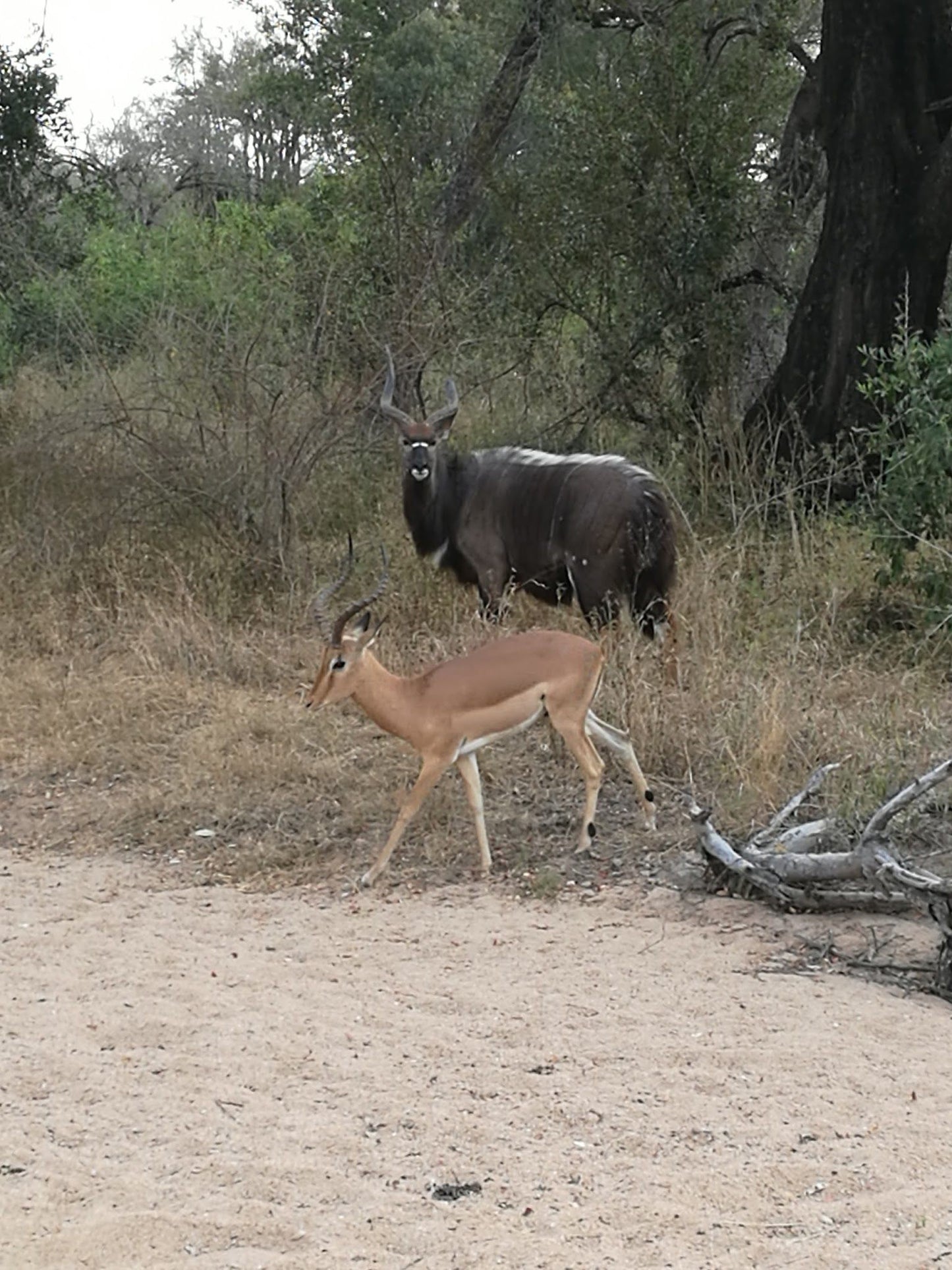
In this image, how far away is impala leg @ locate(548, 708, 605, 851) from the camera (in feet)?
21.0

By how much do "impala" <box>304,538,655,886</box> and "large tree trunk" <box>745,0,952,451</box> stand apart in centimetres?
532

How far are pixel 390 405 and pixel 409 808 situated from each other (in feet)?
12.6

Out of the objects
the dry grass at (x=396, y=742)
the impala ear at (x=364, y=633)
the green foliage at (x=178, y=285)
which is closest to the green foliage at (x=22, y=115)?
the green foliage at (x=178, y=285)

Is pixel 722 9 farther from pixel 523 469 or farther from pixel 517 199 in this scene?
pixel 523 469

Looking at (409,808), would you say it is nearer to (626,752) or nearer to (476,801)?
(476,801)

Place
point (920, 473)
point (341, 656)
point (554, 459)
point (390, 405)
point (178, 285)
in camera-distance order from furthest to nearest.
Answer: point (178, 285), point (390, 405), point (554, 459), point (920, 473), point (341, 656)

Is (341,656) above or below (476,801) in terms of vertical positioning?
above

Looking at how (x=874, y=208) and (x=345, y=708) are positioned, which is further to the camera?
(x=874, y=208)

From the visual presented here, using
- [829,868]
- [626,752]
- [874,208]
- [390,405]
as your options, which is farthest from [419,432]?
[829,868]

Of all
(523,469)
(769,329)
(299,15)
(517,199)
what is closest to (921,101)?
(769,329)

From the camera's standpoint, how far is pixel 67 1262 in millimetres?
3572

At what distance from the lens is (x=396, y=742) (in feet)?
25.6

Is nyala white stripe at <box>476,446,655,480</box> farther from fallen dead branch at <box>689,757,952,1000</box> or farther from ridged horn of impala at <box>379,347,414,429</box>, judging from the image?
fallen dead branch at <box>689,757,952,1000</box>

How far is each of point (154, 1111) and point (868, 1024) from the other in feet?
6.96
